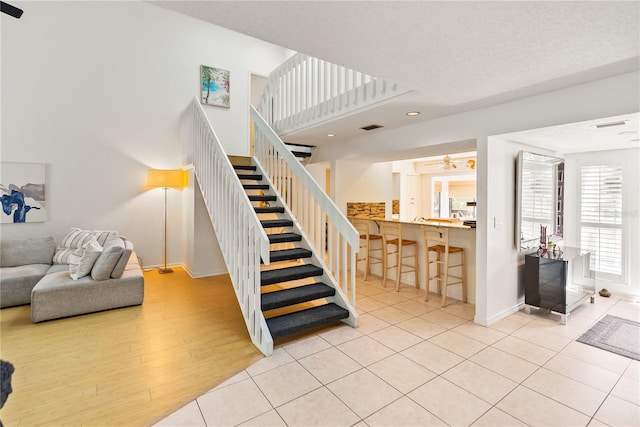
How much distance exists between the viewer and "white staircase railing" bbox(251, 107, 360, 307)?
3446mm

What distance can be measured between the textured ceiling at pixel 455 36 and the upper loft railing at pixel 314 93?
0.79m

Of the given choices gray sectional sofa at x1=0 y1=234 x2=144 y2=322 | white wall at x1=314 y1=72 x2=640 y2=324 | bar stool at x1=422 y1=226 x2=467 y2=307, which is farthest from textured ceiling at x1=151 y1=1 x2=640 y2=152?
gray sectional sofa at x1=0 y1=234 x2=144 y2=322

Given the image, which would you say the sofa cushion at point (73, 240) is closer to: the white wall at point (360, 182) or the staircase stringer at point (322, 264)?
the staircase stringer at point (322, 264)

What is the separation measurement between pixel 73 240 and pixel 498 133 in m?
5.74

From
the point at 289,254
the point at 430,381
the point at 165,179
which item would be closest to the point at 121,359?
the point at 289,254

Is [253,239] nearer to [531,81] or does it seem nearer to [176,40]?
[531,81]

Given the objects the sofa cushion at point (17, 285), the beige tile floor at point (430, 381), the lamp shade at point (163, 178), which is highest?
the lamp shade at point (163, 178)

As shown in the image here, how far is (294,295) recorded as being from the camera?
11.1ft

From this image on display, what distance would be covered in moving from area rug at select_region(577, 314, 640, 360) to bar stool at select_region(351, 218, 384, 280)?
2761 millimetres

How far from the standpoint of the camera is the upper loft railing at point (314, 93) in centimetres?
346

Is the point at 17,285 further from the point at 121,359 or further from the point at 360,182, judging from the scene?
the point at 360,182

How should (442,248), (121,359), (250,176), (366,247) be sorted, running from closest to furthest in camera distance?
(121,359), (442,248), (250,176), (366,247)

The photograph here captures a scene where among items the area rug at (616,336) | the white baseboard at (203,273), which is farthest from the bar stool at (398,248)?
the white baseboard at (203,273)

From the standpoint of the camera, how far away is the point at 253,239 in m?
2.97
